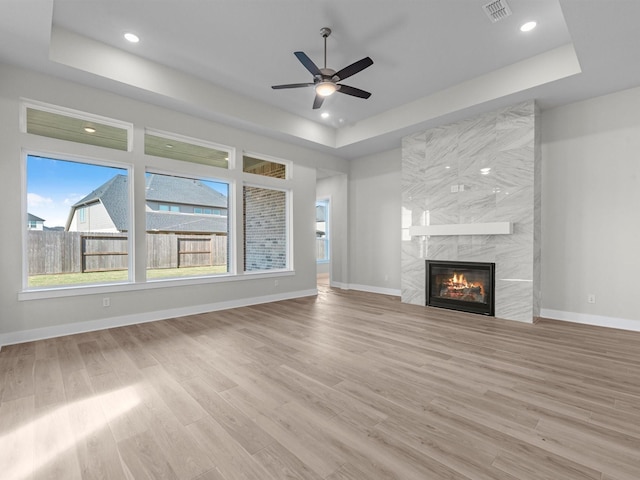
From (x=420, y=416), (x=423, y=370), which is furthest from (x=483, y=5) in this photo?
(x=420, y=416)

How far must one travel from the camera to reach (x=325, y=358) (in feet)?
9.81

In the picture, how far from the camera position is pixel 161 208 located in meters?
4.74

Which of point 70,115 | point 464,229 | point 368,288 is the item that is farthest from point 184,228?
point 464,229

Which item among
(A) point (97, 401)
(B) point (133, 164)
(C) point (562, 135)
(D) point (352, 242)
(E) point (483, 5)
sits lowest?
(A) point (97, 401)

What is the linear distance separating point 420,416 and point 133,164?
464 cm

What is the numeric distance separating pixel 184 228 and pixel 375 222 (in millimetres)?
4052

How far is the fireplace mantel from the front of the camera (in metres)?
4.47

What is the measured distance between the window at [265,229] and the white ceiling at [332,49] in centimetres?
146

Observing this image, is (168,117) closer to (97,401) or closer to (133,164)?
(133,164)

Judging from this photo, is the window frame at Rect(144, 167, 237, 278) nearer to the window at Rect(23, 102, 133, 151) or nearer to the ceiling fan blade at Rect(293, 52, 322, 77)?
the window at Rect(23, 102, 133, 151)

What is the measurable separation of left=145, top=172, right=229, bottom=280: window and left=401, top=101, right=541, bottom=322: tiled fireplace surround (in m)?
3.49

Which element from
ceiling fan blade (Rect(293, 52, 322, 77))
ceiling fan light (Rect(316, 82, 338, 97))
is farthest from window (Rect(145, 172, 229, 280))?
ceiling fan blade (Rect(293, 52, 322, 77))

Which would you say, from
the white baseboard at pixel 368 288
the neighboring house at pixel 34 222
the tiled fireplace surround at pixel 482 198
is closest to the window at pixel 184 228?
the neighboring house at pixel 34 222

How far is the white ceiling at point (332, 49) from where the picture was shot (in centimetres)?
303
